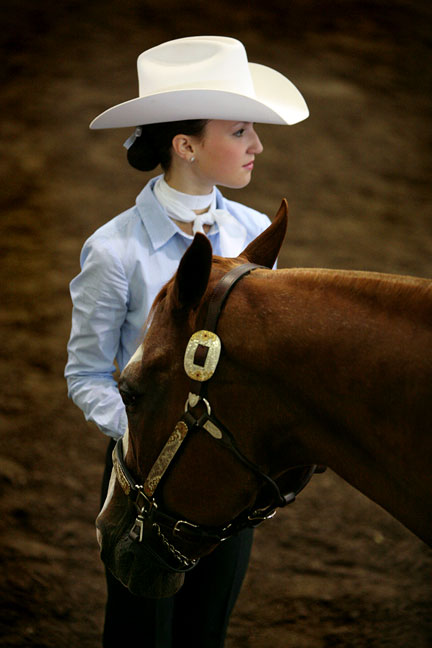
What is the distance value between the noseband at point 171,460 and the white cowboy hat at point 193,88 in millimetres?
509

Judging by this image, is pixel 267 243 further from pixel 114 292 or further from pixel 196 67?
pixel 196 67

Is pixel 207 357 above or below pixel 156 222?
above

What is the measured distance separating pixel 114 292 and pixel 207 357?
21.7 inches

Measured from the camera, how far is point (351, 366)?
0.91 m

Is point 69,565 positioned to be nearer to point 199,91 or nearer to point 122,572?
point 122,572

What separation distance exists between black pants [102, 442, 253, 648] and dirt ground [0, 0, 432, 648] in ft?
3.21

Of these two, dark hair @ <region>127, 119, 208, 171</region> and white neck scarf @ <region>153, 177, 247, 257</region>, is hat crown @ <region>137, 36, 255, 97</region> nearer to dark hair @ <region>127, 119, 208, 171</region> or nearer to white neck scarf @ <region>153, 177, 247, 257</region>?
dark hair @ <region>127, 119, 208, 171</region>

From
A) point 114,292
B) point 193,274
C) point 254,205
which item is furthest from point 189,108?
point 254,205

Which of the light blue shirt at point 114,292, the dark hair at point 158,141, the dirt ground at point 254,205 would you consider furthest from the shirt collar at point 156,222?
the dirt ground at point 254,205

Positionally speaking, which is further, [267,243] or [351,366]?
[267,243]

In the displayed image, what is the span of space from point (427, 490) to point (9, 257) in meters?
A: 3.71

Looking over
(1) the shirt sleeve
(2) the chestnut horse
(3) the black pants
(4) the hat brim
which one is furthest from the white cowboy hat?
(3) the black pants

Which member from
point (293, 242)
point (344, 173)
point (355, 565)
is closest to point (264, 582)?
point (355, 565)

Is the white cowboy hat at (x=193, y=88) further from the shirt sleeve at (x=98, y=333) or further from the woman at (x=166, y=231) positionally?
the shirt sleeve at (x=98, y=333)
